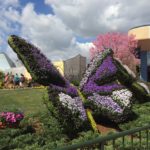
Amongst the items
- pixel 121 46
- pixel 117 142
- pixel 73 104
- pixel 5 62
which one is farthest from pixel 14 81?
pixel 117 142

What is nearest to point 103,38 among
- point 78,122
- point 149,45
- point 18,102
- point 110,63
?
point 149,45

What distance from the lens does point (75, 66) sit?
37312 mm

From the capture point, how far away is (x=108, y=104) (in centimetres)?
1380

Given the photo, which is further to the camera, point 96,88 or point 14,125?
point 96,88

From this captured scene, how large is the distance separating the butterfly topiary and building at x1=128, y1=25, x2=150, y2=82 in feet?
87.6

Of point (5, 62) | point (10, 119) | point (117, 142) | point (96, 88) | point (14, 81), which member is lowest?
point (117, 142)

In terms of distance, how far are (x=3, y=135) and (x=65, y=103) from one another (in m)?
2.08

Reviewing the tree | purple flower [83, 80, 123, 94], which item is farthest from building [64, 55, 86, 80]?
purple flower [83, 80, 123, 94]

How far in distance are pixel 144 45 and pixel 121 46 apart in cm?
234

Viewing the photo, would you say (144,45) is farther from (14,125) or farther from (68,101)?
(14,125)

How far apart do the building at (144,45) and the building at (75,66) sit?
8161 millimetres

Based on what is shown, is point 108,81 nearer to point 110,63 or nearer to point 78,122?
point 110,63

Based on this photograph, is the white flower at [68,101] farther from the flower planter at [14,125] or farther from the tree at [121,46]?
the tree at [121,46]

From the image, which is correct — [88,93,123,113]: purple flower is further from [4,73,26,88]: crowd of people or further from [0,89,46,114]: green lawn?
[4,73,26,88]: crowd of people
